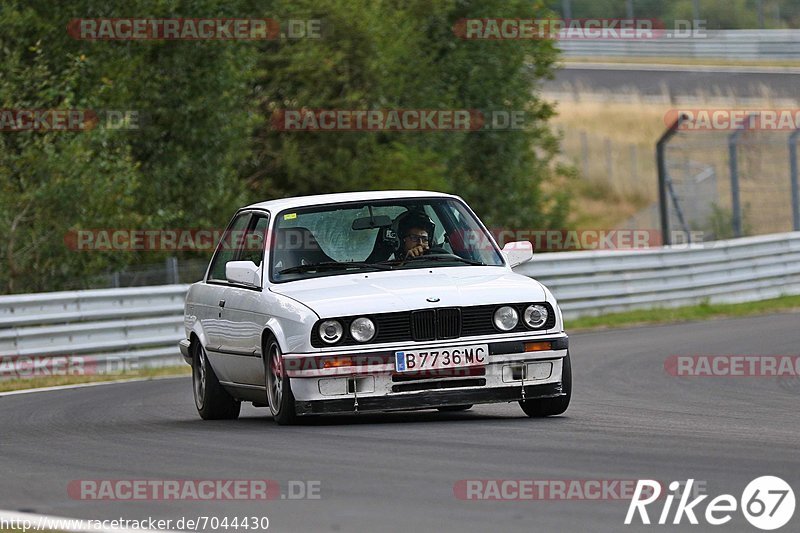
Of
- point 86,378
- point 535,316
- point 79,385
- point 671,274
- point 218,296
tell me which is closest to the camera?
point 535,316

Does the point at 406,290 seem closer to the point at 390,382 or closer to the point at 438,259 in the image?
the point at 390,382

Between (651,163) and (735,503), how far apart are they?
39859 mm

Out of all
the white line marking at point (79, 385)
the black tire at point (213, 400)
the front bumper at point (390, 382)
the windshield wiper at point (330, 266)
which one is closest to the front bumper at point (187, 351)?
the black tire at point (213, 400)

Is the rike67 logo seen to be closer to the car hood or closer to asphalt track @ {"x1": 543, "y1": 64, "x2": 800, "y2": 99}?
the car hood

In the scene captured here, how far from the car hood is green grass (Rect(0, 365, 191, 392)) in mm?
7061

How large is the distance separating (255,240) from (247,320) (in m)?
0.81

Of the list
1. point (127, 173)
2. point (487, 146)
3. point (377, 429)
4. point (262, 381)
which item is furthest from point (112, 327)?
point (487, 146)

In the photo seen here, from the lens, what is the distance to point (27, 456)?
8.97m

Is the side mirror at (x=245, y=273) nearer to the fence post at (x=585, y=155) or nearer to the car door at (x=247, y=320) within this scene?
the car door at (x=247, y=320)

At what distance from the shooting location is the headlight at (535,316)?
9.80 m

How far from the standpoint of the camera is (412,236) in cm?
1073

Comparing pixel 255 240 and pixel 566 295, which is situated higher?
pixel 255 240

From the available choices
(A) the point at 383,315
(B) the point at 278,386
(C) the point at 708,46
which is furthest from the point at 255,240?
(C) the point at 708,46

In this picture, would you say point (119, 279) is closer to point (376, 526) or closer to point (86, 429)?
point (86, 429)
